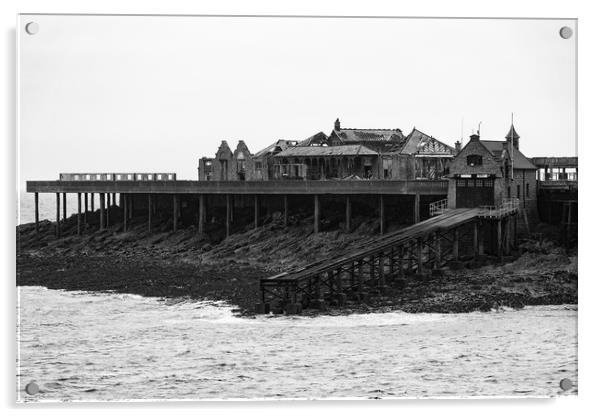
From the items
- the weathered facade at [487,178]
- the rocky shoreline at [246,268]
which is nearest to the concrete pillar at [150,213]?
the rocky shoreline at [246,268]

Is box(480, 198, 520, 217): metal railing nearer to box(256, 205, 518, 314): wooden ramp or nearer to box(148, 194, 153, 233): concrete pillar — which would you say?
box(256, 205, 518, 314): wooden ramp

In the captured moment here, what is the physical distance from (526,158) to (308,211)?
40.4 feet

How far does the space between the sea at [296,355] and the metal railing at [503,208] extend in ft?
30.5

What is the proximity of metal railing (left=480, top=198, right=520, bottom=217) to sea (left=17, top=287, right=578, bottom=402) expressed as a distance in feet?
30.5

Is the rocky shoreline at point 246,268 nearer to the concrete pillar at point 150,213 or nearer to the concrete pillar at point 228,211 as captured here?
the concrete pillar at point 150,213

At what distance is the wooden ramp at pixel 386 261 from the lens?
4350 centimetres

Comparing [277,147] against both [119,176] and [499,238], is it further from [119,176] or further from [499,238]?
[499,238]

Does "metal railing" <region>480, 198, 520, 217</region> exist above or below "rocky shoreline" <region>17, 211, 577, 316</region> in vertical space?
above

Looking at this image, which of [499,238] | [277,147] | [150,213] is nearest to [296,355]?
[499,238]

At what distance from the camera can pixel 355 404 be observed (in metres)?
33.5

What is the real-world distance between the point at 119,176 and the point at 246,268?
56.8 feet

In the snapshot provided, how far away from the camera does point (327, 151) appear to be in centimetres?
7544

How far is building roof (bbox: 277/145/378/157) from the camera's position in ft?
242

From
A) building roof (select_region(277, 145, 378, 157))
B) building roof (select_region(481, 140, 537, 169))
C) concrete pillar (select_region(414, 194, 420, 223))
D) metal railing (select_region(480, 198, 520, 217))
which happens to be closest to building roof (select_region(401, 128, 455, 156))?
building roof (select_region(277, 145, 378, 157))
